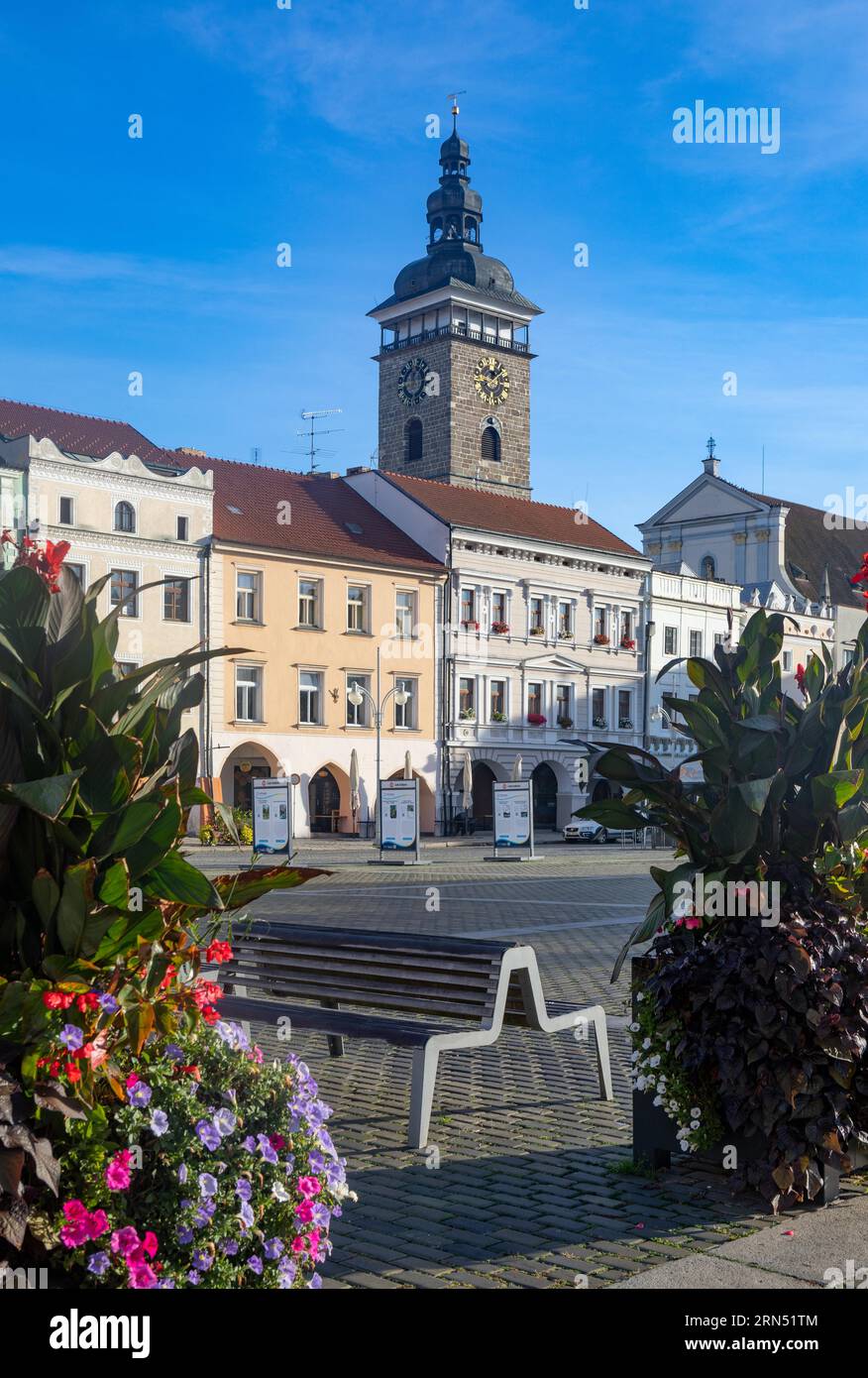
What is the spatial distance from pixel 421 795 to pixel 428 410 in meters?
26.8

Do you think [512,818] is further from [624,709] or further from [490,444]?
[490,444]

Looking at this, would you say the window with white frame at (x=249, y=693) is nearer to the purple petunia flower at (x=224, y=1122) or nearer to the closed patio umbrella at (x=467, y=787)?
the closed patio umbrella at (x=467, y=787)

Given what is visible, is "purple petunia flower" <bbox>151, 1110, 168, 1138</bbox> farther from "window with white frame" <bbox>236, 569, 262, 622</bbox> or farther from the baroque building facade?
the baroque building facade

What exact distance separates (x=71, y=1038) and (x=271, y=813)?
94.1 ft

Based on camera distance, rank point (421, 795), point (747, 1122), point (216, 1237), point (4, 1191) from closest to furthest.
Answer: point (4, 1191) < point (216, 1237) < point (747, 1122) < point (421, 795)

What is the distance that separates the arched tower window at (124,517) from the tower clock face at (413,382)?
100ft

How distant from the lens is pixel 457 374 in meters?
72.6

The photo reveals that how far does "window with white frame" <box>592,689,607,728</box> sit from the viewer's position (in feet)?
195

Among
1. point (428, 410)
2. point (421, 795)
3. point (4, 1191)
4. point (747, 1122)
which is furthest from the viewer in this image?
point (428, 410)

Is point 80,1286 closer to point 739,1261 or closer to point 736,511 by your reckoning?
point 739,1261

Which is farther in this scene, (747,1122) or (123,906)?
(747,1122)

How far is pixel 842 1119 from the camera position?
5.60 m
